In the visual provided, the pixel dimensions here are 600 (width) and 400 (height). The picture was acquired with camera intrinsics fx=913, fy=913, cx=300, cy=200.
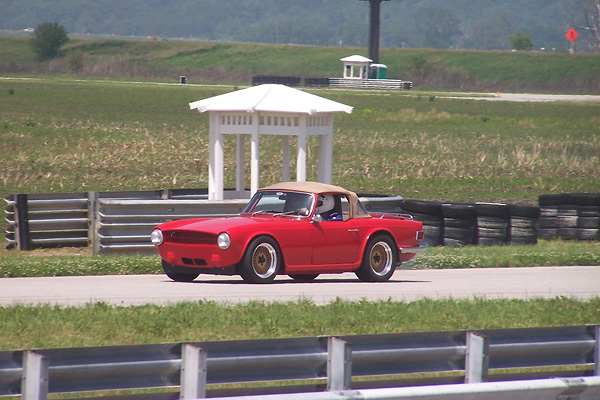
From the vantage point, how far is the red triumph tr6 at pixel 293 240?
11.5 metres

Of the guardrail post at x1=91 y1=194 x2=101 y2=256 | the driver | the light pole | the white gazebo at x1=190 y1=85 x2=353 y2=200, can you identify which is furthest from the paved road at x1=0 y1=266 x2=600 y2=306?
the light pole

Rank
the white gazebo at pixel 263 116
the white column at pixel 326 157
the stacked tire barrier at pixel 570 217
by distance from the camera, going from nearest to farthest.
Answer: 1. the white gazebo at pixel 263 116
2. the white column at pixel 326 157
3. the stacked tire barrier at pixel 570 217

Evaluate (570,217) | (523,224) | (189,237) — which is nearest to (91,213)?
(189,237)

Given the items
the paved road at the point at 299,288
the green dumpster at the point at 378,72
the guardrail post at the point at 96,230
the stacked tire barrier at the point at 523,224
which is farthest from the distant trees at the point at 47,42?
the paved road at the point at 299,288

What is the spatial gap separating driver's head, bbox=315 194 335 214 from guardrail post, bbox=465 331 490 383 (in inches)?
243

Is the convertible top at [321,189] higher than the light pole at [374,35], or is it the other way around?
the light pole at [374,35]

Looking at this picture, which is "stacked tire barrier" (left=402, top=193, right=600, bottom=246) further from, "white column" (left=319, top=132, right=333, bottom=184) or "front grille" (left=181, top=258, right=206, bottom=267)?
"front grille" (left=181, top=258, right=206, bottom=267)

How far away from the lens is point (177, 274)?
12.4 meters

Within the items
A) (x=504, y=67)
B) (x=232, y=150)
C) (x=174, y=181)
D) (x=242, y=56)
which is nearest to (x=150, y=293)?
(x=174, y=181)

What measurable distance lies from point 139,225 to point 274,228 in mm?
4275

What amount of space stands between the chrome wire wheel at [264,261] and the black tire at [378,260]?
1529 millimetres

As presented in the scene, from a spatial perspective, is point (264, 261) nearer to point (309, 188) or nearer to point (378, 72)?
point (309, 188)

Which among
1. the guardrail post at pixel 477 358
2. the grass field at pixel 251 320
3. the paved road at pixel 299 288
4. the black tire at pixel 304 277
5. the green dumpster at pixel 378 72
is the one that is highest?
the green dumpster at pixel 378 72

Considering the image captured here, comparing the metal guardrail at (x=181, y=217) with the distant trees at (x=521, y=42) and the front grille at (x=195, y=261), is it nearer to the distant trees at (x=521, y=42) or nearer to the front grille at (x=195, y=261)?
the front grille at (x=195, y=261)
